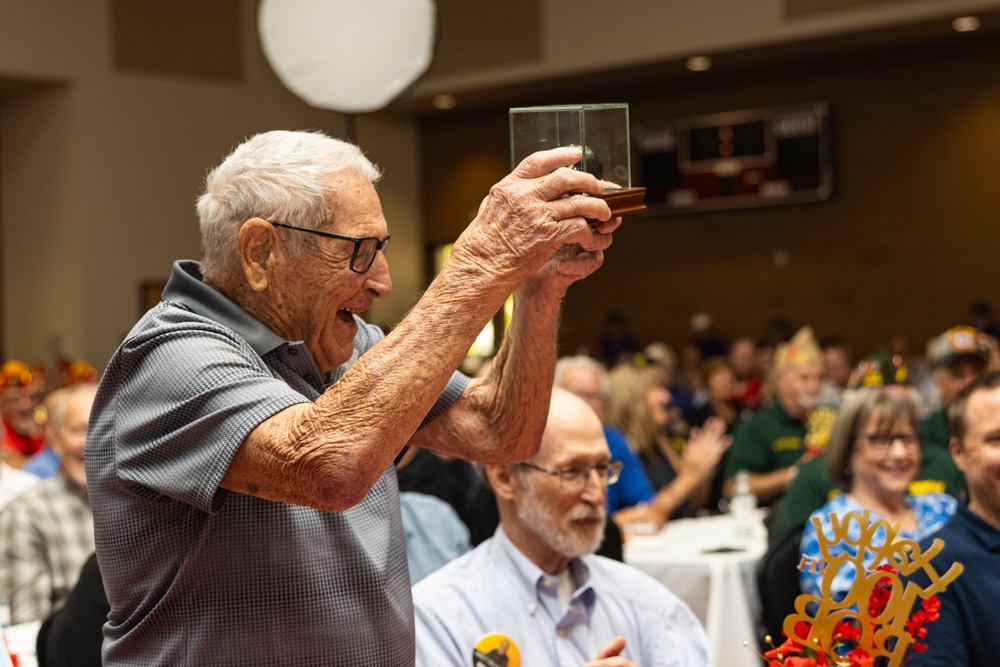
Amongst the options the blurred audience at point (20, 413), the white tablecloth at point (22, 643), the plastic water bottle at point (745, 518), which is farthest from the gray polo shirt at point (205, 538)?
the blurred audience at point (20, 413)

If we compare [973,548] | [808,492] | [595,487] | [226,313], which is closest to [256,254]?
[226,313]

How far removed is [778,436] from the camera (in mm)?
5996

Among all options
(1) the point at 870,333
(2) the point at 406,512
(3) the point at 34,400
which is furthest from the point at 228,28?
(2) the point at 406,512

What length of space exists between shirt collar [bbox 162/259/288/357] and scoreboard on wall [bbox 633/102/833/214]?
10841 millimetres

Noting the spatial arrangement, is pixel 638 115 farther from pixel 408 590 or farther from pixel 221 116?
pixel 408 590

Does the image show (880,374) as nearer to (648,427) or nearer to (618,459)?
(618,459)

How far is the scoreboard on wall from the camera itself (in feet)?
38.4

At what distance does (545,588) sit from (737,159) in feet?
33.1

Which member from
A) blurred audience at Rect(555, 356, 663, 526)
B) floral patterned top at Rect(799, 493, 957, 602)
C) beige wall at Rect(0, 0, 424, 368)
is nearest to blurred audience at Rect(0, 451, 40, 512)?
blurred audience at Rect(555, 356, 663, 526)

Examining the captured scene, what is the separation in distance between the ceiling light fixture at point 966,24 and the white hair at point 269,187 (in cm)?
965

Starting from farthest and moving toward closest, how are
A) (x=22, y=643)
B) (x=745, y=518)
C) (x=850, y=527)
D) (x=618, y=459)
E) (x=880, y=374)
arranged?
1. (x=618, y=459)
2. (x=745, y=518)
3. (x=880, y=374)
4. (x=850, y=527)
5. (x=22, y=643)

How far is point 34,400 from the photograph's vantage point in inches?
269

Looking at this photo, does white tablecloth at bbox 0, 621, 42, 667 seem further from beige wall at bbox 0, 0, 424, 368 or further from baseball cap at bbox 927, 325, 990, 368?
beige wall at bbox 0, 0, 424, 368

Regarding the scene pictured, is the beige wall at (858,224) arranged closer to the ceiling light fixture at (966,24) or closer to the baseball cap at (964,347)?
the ceiling light fixture at (966,24)
